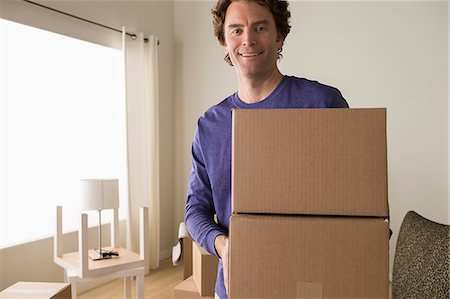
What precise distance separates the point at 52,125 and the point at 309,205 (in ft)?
9.79

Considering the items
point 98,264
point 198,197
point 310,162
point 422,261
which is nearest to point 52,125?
point 98,264

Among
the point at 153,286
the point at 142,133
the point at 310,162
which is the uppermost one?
the point at 142,133

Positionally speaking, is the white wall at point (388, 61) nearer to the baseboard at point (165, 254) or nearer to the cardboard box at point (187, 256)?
the cardboard box at point (187, 256)

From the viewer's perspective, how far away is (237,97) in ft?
3.64

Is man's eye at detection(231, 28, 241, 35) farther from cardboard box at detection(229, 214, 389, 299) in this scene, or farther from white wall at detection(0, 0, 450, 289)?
white wall at detection(0, 0, 450, 289)

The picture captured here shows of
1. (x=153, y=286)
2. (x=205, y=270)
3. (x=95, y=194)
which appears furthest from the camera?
(x=153, y=286)

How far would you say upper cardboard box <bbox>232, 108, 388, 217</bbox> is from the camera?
2.46 ft

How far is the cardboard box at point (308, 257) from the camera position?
2.42 feet

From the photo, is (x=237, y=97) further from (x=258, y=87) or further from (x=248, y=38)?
(x=248, y=38)

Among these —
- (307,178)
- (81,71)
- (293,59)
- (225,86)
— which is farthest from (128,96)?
(307,178)

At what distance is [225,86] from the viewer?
4.38 metres

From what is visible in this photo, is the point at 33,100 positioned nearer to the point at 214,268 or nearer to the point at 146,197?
the point at 146,197

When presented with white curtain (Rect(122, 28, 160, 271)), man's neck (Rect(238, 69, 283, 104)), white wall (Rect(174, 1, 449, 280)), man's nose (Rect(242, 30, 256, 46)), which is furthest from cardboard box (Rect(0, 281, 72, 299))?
white wall (Rect(174, 1, 449, 280))

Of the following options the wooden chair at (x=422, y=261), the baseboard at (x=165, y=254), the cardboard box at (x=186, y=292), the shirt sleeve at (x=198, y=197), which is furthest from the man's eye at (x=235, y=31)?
the baseboard at (x=165, y=254)
